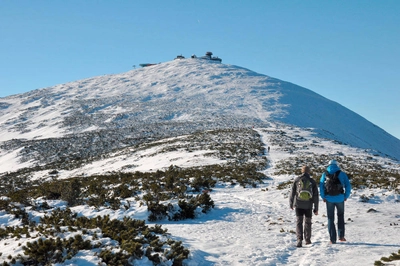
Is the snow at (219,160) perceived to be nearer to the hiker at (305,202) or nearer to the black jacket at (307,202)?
the hiker at (305,202)

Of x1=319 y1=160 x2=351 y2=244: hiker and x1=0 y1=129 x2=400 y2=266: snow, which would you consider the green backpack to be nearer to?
x1=319 y1=160 x2=351 y2=244: hiker

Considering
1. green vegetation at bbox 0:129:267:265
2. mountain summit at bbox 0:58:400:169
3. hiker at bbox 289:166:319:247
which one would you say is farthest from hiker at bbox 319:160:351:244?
mountain summit at bbox 0:58:400:169

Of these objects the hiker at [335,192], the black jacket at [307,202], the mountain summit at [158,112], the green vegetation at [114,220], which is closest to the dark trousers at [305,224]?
the black jacket at [307,202]

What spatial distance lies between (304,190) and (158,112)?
74559 millimetres

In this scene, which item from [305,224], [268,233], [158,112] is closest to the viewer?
[305,224]

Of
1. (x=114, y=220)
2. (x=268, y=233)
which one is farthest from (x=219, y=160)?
(x=114, y=220)

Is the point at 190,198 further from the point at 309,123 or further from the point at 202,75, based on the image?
the point at 202,75

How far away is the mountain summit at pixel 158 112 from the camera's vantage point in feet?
202

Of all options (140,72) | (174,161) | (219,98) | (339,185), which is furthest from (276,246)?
(140,72)

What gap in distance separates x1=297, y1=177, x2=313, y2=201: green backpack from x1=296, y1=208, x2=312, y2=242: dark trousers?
1.13ft

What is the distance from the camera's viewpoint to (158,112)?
268ft

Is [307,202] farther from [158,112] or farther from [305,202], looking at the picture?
[158,112]

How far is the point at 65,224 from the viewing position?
8.18m

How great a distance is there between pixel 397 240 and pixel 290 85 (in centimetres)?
10957
